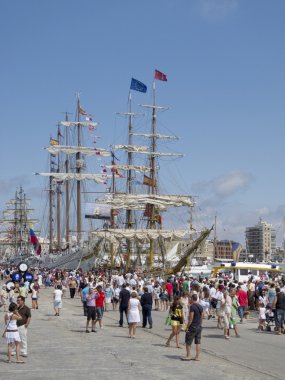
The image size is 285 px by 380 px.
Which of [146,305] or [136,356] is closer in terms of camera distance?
[136,356]

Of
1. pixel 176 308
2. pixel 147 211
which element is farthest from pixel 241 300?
pixel 147 211

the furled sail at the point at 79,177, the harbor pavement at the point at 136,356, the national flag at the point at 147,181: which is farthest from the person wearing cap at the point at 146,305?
the furled sail at the point at 79,177

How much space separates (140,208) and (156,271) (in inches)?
641

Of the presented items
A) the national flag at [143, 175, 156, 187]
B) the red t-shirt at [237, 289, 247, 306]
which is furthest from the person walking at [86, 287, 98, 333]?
the national flag at [143, 175, 156, 187]

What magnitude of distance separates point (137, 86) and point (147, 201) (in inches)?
462

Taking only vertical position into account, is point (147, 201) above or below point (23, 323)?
above

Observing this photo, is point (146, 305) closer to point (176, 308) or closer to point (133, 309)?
point (133, 309)

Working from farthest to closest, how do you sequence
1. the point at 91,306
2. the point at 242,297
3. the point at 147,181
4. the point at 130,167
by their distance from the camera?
the point at 130,167
the point at 147,181
the point at 242,297
the point at 91,306

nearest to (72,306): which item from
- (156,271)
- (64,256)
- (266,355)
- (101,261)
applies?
(266,355)

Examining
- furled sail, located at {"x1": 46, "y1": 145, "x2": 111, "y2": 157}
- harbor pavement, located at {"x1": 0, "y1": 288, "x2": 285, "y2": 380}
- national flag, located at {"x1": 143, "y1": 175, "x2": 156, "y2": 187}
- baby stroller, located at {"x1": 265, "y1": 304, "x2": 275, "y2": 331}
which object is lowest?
harbor pavement, located at {"x1": 0, "y1": 288, "x2": 285, "y2": 380}

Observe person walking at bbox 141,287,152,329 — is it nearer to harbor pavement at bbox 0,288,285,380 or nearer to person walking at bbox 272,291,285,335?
harbor pavement at bbox 0,288,285,380

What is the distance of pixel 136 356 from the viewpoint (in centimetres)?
1574

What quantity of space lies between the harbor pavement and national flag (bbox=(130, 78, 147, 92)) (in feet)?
150

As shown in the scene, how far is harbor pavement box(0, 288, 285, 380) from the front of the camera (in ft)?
43.7
